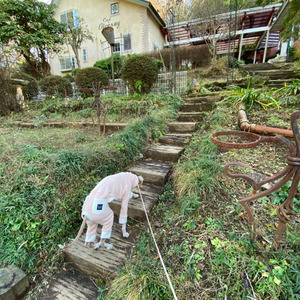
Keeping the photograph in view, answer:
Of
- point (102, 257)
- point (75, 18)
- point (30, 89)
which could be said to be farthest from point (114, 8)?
point (102, 257)

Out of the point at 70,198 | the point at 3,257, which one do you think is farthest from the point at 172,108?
the point at 3,257

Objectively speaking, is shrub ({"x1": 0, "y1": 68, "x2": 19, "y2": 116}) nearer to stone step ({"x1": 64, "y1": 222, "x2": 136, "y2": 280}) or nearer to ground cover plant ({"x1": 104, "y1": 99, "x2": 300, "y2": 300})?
stone step ({"x1": 64, "y1": 222, "x2": 136, "y2": 280})

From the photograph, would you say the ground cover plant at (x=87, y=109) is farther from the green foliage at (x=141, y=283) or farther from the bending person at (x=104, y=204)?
the green foliage at (x=141, y=283)

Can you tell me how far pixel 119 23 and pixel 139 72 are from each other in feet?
32.8

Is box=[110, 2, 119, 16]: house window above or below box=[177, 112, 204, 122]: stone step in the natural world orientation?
above

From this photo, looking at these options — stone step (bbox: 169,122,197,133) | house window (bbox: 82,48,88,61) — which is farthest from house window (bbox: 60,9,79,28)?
stone step (bbox: 169,122,197,133)

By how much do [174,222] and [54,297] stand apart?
4.22 ft

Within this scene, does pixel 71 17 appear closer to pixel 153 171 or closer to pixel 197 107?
pixel 197 107

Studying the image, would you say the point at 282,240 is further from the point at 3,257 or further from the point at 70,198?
the point at 3,257

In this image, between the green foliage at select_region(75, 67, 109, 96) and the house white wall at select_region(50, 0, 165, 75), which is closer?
the green foliage at select_region(75, 67, 109, 96)

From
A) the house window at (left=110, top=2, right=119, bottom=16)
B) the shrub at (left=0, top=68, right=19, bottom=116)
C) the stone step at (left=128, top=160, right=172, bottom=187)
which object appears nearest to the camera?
the stone step at (left=128, top=160, right=172, bottom=187)

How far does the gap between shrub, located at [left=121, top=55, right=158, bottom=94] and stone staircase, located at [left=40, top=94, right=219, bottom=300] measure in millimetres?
2148

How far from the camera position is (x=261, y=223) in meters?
1.47

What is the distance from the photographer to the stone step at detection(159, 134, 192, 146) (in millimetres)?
3146
